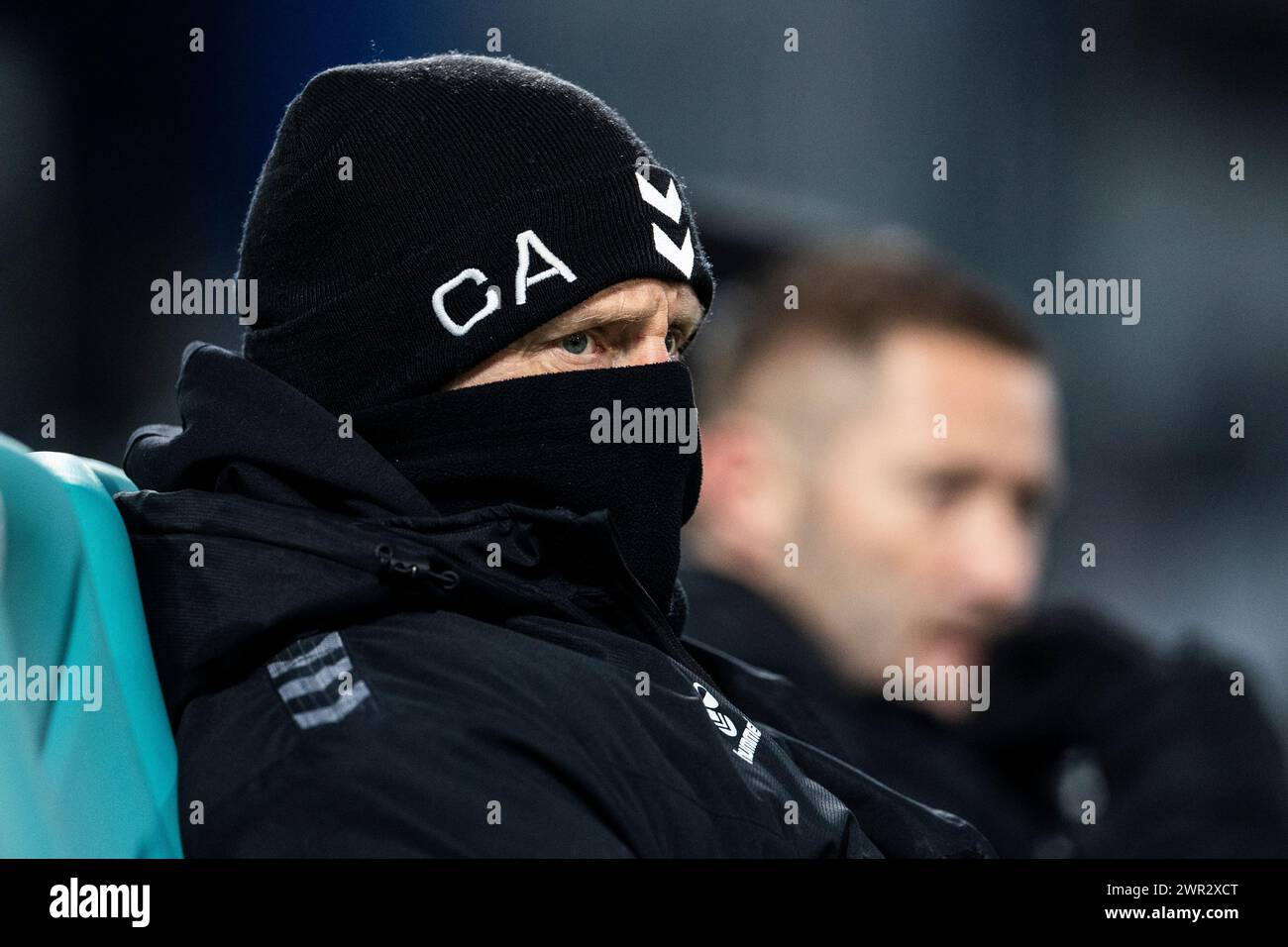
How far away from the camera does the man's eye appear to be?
1751mm

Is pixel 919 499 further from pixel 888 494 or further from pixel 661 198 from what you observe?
pixel 661 198

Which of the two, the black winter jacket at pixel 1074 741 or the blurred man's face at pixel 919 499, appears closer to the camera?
the black winter jacket at pixel 1074 741

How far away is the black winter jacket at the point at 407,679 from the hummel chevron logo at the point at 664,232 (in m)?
0.35

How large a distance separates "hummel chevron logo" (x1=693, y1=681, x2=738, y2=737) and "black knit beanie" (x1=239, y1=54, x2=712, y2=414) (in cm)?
44

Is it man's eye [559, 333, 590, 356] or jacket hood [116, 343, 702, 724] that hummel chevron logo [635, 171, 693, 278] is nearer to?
man's eye [559, 333, 590, 356]

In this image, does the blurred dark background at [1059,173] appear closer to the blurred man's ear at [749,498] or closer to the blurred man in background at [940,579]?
the blurred man in background at [940,579]

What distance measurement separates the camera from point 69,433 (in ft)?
13.5

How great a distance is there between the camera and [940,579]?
11.4 feet

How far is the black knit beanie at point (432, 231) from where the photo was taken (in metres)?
1.69

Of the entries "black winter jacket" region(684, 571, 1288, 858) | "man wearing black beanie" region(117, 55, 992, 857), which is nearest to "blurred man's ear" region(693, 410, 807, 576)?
"black winter jacket" region(684, 571, 1288, 858)

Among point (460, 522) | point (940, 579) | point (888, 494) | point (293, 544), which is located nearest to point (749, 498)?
point (888, 494)

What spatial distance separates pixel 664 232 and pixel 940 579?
1.90 meters

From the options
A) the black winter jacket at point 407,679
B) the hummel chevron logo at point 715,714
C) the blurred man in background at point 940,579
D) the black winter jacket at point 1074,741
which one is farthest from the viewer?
the blurred man in background at point 940,579

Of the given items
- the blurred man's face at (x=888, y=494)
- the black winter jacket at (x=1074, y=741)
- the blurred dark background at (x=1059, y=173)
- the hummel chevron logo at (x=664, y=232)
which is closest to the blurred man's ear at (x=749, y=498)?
the blurred man's face at (x=888, y=494)
